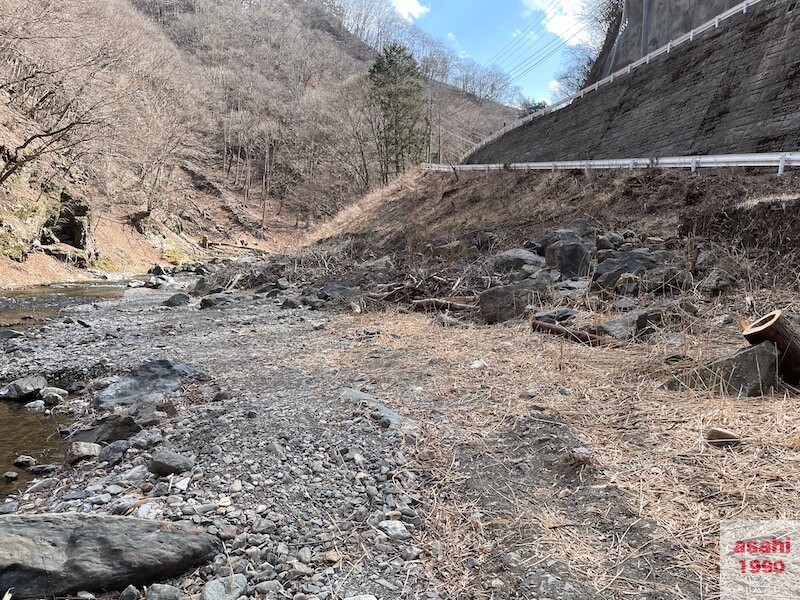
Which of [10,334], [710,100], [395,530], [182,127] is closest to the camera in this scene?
[395,530]

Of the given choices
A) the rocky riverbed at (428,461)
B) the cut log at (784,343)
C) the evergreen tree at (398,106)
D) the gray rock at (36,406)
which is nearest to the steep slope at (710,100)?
the rocky riverbed at (428,461)

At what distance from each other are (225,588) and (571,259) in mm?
6176

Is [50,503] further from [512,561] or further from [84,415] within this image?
[512,561]

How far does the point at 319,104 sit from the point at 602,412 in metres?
52.2

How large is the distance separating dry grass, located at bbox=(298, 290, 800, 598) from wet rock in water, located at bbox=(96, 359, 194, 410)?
1.83m

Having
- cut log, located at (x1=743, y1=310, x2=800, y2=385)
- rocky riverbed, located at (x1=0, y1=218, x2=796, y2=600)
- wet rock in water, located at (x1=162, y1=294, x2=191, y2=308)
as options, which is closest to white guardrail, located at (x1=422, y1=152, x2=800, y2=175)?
rocky riverbed, located at (x1=0, y1=218, x2=796, y2=600)

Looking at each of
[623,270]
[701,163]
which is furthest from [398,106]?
[623,270]

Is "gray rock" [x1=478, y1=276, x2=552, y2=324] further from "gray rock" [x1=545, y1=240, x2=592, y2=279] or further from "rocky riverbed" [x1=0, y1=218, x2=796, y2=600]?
"gray rock" [x1=545, y1=240, x2=592, y2=279]

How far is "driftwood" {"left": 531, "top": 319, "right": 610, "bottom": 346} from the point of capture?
4383 millimetres

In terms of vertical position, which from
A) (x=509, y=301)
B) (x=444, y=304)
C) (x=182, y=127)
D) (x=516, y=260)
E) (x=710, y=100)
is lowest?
(x=444, y=304)

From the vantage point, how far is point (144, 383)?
4.39 m

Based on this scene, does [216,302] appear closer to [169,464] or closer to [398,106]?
[169,464]

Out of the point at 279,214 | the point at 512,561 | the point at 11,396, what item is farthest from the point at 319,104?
the point at 512,561

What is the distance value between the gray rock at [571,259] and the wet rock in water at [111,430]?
5.49 meters
